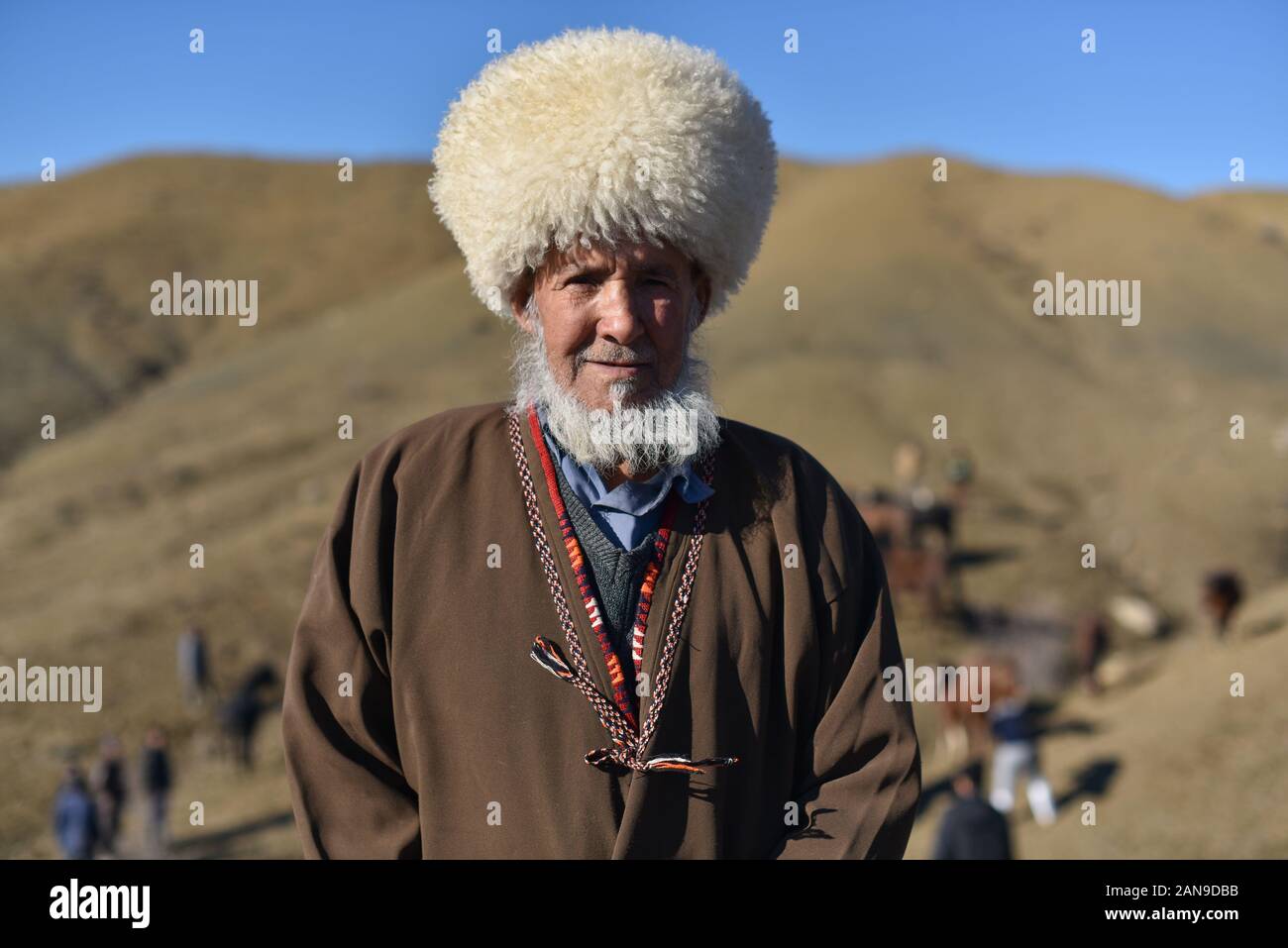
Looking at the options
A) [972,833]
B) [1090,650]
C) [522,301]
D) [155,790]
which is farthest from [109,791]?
[1090,650]

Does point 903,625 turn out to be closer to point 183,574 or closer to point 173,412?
point 183,574

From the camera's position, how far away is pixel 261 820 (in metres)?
15.3

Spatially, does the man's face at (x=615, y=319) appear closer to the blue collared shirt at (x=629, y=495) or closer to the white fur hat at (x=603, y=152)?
the white fur hat at (x=603, y=152)

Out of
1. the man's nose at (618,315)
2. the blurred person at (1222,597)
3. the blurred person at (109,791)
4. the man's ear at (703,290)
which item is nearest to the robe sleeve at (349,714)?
the man's nose at (618,315)

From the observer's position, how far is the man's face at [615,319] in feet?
7.77

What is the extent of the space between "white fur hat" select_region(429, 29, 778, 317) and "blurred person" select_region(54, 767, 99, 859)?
1037 centimetres

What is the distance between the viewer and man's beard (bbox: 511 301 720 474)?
2.42 metres

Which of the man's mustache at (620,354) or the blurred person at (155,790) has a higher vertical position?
the man's mustache at (620,354)

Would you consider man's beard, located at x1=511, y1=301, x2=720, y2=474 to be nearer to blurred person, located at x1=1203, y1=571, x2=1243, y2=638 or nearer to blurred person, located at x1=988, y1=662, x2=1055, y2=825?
blurred person, located at x1=988, y1=662, x2=1055, y2=825

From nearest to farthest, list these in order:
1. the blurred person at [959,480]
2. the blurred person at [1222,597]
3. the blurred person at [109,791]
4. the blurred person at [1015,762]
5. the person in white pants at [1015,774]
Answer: the blurred person at [1015,762], the person in white pants at [1015,774], the blurred person at [109,791], the blurred person at [1222,597], the blurred person at [959,480]

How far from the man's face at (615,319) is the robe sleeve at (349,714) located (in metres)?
0.43

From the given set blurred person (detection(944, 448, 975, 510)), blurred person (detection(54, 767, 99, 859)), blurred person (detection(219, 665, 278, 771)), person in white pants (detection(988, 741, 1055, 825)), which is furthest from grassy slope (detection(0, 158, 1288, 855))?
person in white pants (detection(988, 741, 1055, 825))

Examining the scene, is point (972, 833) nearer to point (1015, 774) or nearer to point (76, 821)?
point (1015, 774)
